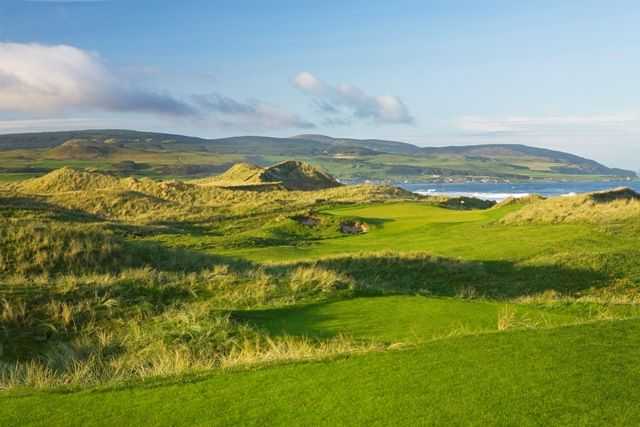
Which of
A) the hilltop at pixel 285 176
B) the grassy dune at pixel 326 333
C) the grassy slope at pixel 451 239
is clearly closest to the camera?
the grassy dune at pixel 326 333

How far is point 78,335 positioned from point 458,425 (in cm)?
1000

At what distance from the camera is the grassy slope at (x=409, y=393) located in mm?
6418

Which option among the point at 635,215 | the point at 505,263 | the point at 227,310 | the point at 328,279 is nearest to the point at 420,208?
the point at 635,215

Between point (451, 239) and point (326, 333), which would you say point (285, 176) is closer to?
point (451, 239)

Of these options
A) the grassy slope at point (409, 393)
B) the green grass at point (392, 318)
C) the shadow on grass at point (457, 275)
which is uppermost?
the grassy slope at point (409, 393)

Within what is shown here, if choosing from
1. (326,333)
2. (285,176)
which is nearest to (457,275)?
(326,333)

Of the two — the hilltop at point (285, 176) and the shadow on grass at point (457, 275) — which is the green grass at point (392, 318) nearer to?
the shadow on grass at point (457, 275)

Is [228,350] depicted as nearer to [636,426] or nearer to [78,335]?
[78,335]

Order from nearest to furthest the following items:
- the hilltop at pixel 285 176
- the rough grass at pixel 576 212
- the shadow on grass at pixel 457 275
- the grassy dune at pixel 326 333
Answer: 1. the grassy dune at pixel 326 333
2. the shadow on grass at pixel 457 275
3. the rough grass at pixel 576 212
4. the hilltop at pixel 285 176

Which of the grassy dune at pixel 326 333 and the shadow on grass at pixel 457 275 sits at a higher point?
A: the grassy dune at pixel 326 333

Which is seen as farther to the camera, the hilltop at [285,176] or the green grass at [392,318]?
the hilltop at [285,176]

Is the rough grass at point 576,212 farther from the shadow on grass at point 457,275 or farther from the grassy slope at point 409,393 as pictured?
the grassy slope at point 409,393

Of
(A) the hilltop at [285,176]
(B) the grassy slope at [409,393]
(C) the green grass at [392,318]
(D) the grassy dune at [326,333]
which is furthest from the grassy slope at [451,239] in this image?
(A) the hilltop at [285,176]

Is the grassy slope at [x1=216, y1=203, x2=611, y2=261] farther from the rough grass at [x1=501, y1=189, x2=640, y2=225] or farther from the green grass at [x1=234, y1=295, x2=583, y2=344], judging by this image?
the green grass at [x1=234, y1=295, x2=583, y2=344]
